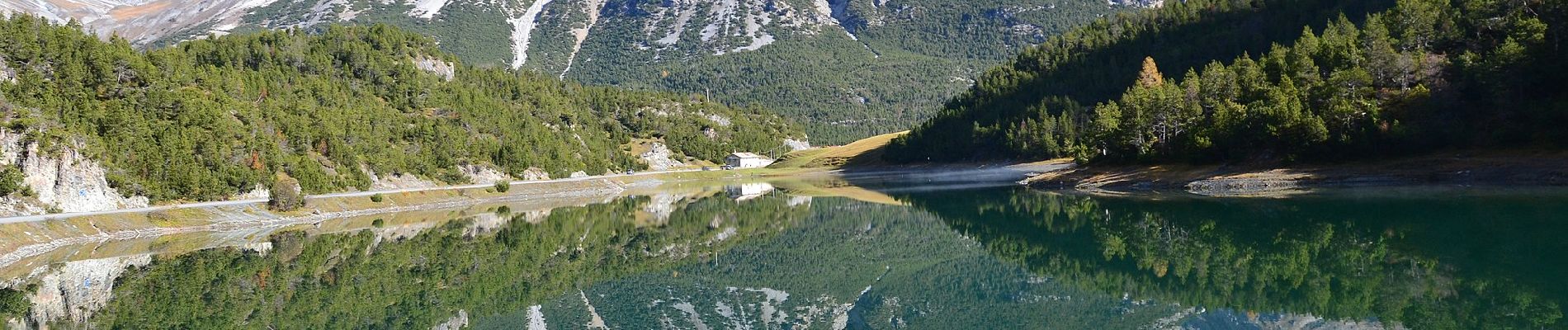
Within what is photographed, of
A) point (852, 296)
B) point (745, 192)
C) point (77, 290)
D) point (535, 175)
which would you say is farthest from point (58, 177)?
point (535, 175)

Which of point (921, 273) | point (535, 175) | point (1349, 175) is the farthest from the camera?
point (535, 175)

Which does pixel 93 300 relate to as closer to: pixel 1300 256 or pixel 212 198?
pixel 1300 256

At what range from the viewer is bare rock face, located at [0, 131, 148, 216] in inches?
2042

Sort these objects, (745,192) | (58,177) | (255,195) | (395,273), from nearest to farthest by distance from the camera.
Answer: (395,273), (58,177), (255,195), (745,192)

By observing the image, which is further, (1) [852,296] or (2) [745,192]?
(2) [745,192]

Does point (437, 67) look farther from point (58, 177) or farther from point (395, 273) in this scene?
point (395, 273)

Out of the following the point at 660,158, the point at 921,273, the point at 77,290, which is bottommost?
the point at 921,273

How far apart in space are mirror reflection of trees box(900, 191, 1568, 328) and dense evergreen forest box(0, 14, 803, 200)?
50.9 m

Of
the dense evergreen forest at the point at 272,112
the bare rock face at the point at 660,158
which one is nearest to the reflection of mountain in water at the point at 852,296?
the dense evergreen forest at the point at 272,112

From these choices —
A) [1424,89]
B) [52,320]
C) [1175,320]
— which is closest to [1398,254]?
[1175,320]

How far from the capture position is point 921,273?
107ft

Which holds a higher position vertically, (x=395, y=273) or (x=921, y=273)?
(x=395, y=273)

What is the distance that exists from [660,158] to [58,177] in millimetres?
134340

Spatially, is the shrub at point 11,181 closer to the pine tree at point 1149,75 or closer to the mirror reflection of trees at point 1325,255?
the mirror reflection of trees at point 1325,255
